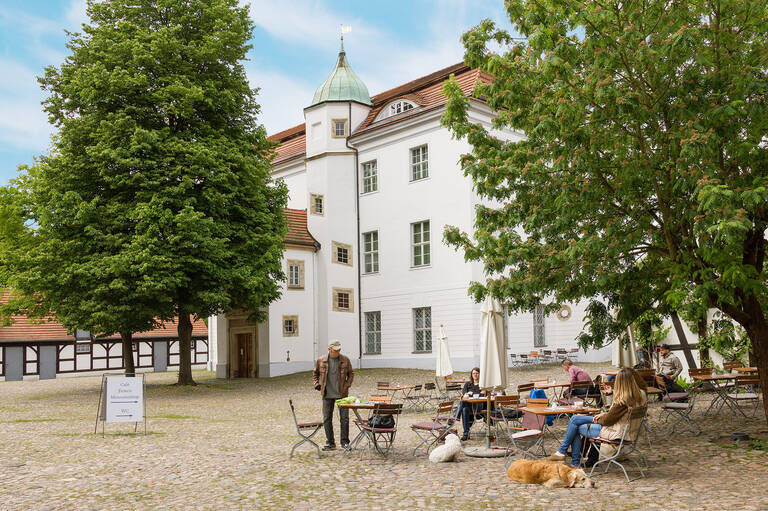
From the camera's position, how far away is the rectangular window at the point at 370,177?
34.0 meters

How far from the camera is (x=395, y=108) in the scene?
111 feet

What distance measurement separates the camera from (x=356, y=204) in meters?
34.6

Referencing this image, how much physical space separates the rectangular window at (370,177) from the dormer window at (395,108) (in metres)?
2.29

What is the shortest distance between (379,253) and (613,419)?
966 inches

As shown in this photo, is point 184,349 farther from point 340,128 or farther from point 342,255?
point 340,128

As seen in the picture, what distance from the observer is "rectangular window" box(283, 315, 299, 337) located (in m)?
31.8

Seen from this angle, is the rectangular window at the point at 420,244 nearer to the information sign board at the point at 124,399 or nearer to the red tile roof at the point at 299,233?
the red tile roof at the point at 299,233

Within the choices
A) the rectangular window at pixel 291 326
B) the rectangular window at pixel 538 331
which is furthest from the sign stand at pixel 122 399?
the rectangular window at pixel 538 331

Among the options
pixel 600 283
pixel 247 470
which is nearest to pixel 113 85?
pixel 247 470

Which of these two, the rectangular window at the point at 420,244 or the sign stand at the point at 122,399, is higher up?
the rectangular window at the point at 420,244

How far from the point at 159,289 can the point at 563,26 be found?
54.7 ft

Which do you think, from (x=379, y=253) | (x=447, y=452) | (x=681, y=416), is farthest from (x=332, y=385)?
(x=379, y=253)

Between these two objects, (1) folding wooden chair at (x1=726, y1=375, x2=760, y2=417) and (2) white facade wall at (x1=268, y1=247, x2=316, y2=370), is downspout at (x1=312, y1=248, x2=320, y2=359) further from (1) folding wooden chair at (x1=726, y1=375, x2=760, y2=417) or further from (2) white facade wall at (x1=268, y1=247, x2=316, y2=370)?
(1) folding wooden chair at (x1=726, y1=375, x2=760, y2=417)

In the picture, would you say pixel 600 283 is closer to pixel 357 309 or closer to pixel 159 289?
pixel 159 289
